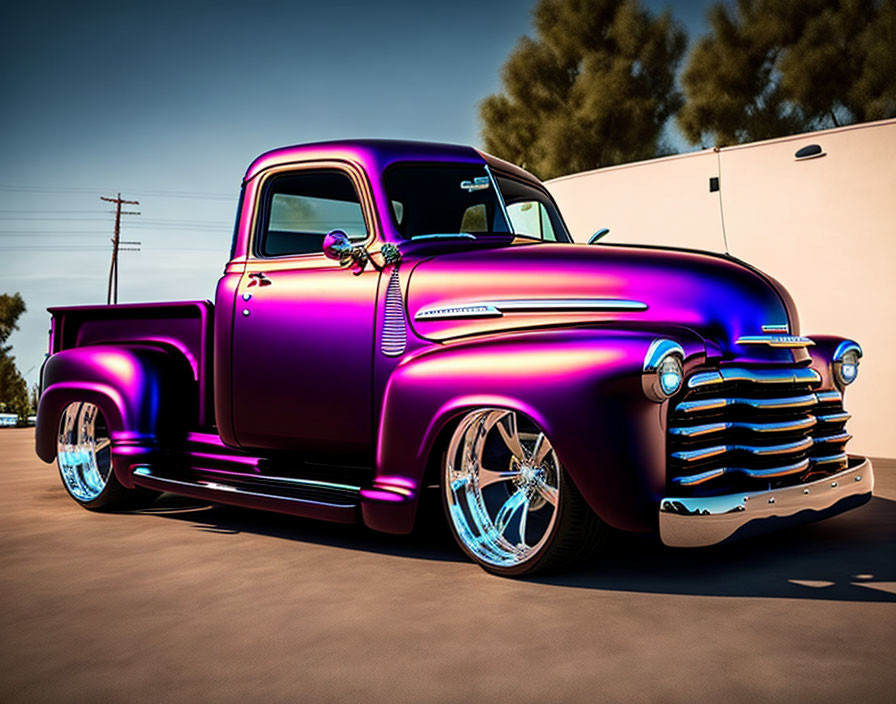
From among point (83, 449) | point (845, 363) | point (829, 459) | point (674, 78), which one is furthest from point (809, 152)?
point (674, 78)

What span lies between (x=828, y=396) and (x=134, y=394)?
3716 mm

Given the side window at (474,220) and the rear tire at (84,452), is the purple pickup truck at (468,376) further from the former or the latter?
the rear tire at (84,452)

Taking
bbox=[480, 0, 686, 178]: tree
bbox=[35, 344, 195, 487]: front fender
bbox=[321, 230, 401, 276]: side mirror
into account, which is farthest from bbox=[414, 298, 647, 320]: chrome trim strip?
bbox=[480, 0, 686, 178]: tree

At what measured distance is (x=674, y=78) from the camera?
113 feet

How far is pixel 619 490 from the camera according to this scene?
358cm

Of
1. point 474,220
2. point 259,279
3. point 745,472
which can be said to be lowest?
point 745,472

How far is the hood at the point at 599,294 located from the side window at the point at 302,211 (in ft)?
2.97

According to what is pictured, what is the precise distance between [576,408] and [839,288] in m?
6.37

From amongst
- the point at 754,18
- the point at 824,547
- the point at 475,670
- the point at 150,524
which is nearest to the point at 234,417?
the point at 150,524

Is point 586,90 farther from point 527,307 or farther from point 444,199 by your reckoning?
point 527,307

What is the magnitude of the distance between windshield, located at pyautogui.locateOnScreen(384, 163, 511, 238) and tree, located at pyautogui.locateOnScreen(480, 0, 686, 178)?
99.4 ft

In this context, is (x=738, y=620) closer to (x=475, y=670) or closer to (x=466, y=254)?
(x=475, y=670)

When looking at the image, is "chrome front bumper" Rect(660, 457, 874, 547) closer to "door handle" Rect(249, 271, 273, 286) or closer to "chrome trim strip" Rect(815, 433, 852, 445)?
"chrome trim strip" Rect(815, 433, 852, 445)

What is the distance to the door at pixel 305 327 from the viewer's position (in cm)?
465
